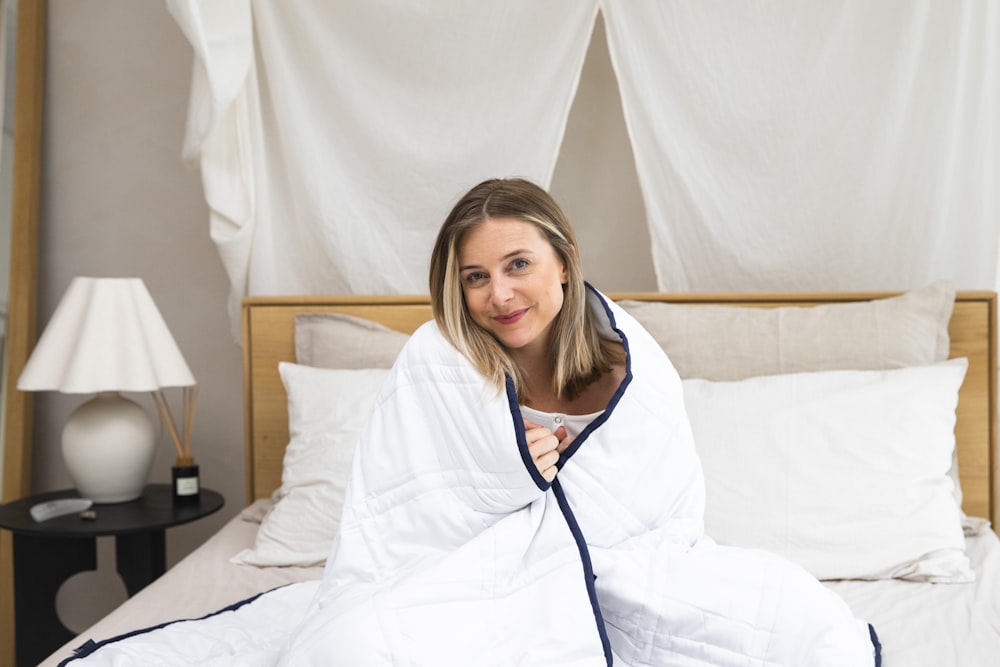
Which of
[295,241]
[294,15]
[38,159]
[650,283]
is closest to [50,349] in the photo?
[295,241]

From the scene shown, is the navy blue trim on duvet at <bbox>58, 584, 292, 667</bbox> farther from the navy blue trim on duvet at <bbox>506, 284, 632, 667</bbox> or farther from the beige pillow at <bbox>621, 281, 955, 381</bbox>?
the beige pillow at <bbox>621, 281, 955, 381</bbox>

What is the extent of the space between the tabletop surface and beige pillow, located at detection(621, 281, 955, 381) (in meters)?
1.20

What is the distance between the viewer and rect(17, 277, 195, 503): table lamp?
86.7 inches

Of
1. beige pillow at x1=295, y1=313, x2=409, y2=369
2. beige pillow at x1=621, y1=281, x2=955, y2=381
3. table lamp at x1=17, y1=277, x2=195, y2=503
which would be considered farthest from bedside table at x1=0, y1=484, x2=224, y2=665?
beige pillow at x1=621, y1=281, x2=955, y2=381

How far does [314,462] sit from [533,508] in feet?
2.50

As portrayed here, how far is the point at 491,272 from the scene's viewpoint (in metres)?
1.53

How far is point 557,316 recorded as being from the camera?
5.39 ft

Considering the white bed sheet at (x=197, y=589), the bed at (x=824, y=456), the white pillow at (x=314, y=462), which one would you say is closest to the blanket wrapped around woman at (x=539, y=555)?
the bed at (x=824, y=456)

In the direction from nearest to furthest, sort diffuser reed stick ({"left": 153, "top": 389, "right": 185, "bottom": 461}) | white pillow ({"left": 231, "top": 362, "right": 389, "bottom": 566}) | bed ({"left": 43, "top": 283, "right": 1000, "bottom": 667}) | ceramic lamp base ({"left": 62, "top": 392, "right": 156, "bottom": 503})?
bed ({"left": 43, "top": 283, "right": 1000, "bottom": 667}) < white pillow ({"left": 231, "top": 362, "right": 389, "bottom": 566}) < ceramic lamp base ({"left": 62, "top": 392, "right": 156, "bottom": 503}) < diffuser reed stick ({"left": 153, "top": 389, "right": 185, "bottom": 461})

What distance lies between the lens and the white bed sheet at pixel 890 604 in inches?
54.6

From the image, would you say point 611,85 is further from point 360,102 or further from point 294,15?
point 294,15

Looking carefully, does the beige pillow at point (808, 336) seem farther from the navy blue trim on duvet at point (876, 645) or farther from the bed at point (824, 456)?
the navy blue trim on duvet at point (876, 645)

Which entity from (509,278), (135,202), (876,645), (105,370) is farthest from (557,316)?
(135,202)

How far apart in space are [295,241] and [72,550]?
0.94 metres
